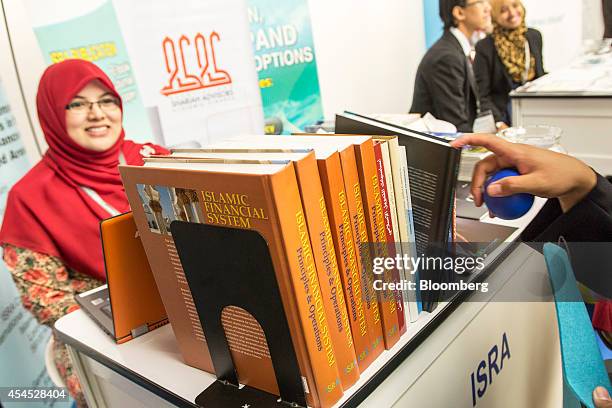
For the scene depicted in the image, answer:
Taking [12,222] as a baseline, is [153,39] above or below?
above

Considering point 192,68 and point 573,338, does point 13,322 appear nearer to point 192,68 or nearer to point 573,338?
point 192,68

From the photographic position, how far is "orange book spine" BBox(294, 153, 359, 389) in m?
0.66

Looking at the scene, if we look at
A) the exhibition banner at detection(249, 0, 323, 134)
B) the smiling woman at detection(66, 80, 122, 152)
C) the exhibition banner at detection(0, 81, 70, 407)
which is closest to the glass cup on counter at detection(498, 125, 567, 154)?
the smiling woman at detection(66, 80, 122, 152)

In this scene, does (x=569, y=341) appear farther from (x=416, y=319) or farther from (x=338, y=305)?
(x=338, y=305)

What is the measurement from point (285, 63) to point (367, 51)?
3.40 ft

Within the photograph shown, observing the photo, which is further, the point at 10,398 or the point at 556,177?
the point at 10,398

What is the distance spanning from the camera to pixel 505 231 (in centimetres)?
114

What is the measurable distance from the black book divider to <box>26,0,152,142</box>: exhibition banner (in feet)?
6.06

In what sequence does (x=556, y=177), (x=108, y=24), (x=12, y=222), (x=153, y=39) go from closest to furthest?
(x=556, y=177)
(x=12, y=222)
(x=108, y=24)
(x=153, y=39)

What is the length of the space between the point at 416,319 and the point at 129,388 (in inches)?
21.6

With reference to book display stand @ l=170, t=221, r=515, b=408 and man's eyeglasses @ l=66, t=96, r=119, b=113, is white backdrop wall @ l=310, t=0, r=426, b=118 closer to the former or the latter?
man's eyeglasses @ l=66, t=96, r=119, b=113

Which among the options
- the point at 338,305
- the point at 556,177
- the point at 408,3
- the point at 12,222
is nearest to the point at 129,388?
the point at 338,305

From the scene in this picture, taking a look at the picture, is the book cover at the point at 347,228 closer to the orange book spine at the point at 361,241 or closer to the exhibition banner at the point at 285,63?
the orange book spine at the point at 361,241

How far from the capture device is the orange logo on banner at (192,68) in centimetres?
267
